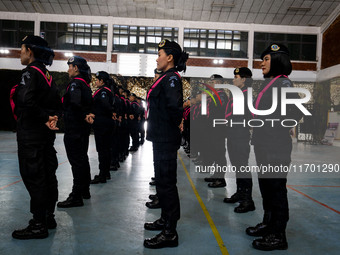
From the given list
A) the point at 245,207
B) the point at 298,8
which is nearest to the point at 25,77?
the point at 245,207

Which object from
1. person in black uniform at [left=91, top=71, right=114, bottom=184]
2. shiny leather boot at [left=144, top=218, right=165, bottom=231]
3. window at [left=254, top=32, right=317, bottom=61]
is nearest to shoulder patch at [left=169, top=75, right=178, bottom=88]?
shiny leather boot at [left=144, top=218, right=165, bottom=231]

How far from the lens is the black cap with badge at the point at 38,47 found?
2.88m

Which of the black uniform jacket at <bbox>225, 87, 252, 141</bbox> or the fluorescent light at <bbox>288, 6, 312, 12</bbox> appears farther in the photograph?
the fluorescent light at <bbox>288, 6, 312, 12</bbox>

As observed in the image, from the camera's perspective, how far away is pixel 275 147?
2811mm

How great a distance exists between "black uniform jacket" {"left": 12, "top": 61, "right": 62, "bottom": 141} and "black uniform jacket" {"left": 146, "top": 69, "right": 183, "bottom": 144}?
1068mm

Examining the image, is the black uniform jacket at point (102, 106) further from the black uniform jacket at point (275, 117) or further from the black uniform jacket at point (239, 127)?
the black uniform jacket at point (275, 117)

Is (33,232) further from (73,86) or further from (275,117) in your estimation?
(275,117)

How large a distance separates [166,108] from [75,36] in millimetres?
16164

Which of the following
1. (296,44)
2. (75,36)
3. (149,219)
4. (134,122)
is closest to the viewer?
(149,219)

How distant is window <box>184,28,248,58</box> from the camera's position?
17.1 m

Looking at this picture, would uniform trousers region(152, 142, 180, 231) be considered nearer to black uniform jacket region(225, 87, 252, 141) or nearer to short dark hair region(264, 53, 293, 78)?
short dark hair region(264, 53, 293, 78)

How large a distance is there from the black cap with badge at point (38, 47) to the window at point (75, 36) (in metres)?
14.9

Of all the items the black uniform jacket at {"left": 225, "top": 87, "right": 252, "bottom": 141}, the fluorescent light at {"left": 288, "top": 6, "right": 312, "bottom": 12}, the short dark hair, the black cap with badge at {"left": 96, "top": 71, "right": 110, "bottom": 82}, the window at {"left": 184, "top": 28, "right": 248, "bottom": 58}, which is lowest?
the black uniform jacket at {"left": 225, "top": 87, "right": 252, "bottom": 141}

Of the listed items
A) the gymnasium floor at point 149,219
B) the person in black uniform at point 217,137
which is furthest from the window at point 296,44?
the gymnasium floor at point 149,219
